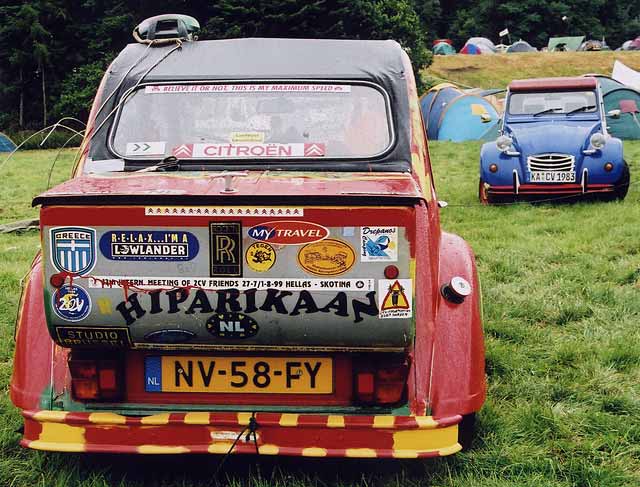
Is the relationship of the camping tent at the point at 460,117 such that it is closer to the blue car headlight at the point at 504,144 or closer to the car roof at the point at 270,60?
the blue car headlight at the point at 504,144

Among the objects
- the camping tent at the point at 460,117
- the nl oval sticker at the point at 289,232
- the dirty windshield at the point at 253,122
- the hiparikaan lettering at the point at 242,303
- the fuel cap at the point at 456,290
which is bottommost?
the camping tent at the point at 460,117

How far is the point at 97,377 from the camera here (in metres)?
3.14

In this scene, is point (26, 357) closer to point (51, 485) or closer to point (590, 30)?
point (51, 485)

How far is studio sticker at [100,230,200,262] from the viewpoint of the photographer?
9.21 ft

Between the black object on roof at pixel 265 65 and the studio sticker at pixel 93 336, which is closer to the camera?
the studio sticker at pixel 93 336

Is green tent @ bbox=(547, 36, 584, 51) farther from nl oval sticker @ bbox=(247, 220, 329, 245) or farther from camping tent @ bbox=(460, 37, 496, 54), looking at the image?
nl oval sticker @ bbox=(247, 220, 329, 245)

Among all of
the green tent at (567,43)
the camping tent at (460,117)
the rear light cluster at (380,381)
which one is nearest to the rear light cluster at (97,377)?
the rear light cluster at (380,381)

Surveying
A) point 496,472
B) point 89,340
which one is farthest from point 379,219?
point 496,472

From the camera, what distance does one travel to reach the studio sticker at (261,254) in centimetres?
280

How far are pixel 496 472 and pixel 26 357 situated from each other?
82.3 inches

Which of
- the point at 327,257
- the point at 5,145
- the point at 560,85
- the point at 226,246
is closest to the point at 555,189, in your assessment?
the point at 560,85

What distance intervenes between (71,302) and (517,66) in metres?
42.4

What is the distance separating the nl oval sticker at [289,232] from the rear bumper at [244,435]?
2.48 feet

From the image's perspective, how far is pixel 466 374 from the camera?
3350 millimetres
